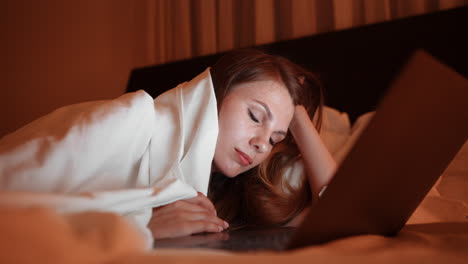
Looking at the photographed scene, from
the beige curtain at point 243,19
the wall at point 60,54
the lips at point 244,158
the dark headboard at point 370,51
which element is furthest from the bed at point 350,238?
the lips at point 244,158

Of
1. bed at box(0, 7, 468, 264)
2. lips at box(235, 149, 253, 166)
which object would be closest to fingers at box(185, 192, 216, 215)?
lips at box(235, 149, 253, 166)

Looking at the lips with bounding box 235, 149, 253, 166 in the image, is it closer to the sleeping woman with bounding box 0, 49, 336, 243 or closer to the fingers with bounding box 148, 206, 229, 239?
the sleeping woman with bounding box 0, 49, 336, 243

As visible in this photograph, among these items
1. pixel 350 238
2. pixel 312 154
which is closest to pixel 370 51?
pixel 312 154

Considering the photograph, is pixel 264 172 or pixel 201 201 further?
pixel 264 172

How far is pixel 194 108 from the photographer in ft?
3.78

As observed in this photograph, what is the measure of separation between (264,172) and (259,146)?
0.31 meters

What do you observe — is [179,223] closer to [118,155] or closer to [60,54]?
[118,155]

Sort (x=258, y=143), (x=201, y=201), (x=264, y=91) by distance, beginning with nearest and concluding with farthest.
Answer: (x=201, y=201), (x=258, y=143), (x=264, y=91)

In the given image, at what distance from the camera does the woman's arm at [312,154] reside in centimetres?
135

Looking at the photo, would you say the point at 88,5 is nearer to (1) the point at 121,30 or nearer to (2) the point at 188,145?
(1) the point at 121,30

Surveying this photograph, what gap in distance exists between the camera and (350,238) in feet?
2.13

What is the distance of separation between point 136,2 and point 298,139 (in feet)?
5.72

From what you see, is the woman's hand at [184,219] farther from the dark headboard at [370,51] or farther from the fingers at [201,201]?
the dark headboard at [370,51]

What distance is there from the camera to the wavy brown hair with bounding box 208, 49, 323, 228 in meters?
1.35
